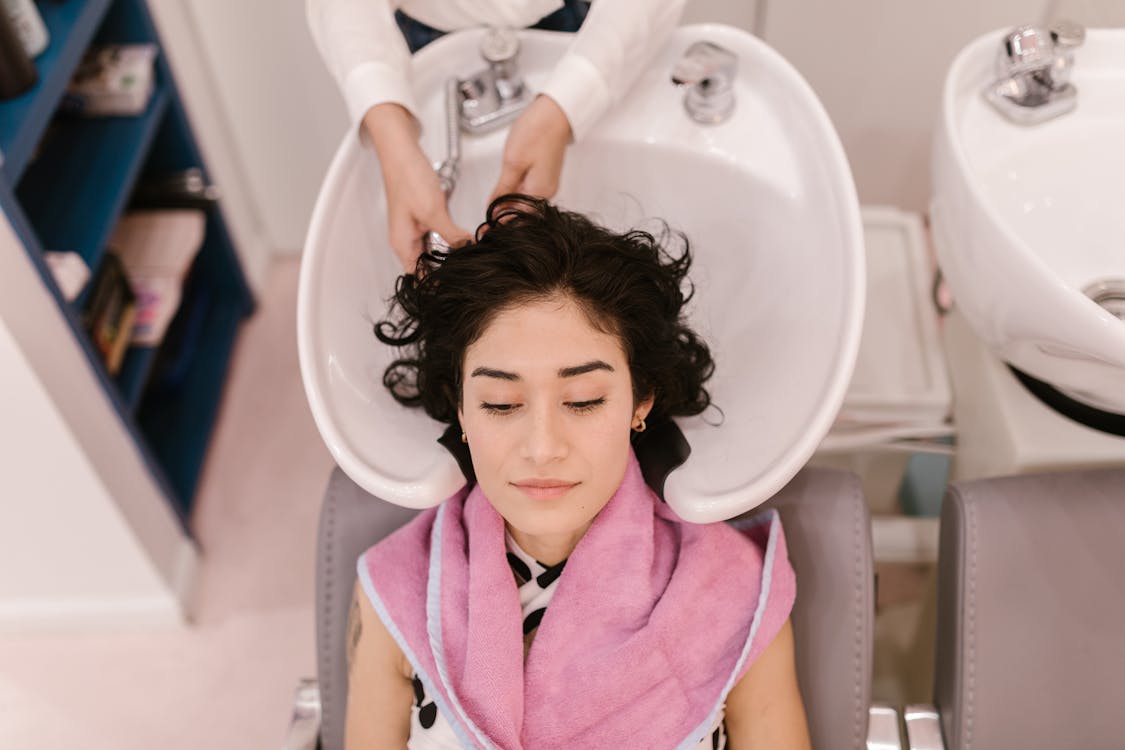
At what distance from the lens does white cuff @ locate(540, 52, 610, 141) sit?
104 centimetres

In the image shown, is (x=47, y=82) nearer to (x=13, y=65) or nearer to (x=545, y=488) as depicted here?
(x=13, y=65)

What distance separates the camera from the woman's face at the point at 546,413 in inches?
33.9

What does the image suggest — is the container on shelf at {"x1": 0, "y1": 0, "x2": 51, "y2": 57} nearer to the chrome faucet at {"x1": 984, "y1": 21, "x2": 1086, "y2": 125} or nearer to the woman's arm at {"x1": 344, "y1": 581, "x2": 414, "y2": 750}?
the woman's arm at {"x1": 344, "y1": 581, "x2": 414, "y2": 750}

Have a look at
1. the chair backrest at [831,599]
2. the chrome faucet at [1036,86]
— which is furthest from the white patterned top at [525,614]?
the chrome faucet at [1036,86]

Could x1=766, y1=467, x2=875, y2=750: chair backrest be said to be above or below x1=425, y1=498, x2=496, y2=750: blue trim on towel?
below

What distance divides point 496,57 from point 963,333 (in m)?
0.81

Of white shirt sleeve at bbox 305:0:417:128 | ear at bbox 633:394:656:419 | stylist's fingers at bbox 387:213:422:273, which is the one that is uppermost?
white shirt sleeve at bbox 305:0:417:128

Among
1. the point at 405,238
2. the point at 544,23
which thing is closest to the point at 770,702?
the point at 405,238

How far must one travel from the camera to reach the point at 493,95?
1.15 m

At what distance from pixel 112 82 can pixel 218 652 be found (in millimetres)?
1076

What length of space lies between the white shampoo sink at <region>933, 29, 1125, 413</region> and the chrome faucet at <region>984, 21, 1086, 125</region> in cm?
1

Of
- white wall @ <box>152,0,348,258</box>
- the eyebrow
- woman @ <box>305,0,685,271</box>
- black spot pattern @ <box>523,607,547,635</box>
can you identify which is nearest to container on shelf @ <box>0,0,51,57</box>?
white wall @ <box>152,0,348,258</box>

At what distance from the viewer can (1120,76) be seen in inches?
45.5

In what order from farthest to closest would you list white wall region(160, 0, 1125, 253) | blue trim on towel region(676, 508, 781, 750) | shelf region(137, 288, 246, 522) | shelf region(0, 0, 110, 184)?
shelf region(137, 288, 246, 522) → white wall region(160, 0, 1125, 253) → shelf region(0, 0, 110, 184) → blue trim on towel region(676, 508, 781, 750)
